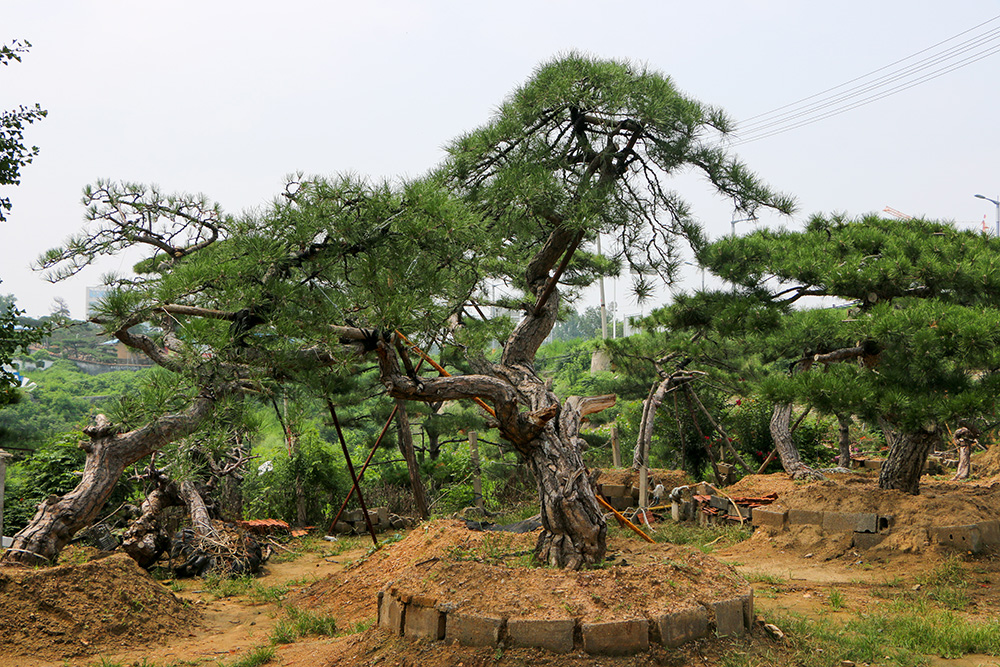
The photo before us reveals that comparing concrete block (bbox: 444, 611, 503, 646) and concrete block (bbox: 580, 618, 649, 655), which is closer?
concrete block (bbox: 580, 618, 649, 655)

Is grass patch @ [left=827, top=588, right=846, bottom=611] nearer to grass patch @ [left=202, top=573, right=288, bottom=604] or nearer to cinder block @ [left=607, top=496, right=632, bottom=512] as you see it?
grass patch @ [left=202, top=573, right=288, bottom=604]

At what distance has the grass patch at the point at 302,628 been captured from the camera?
590cm

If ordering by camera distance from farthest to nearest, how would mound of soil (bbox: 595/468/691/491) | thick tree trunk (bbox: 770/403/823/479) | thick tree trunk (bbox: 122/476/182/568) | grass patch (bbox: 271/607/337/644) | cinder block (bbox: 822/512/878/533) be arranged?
mound of soil (bbox: 595/468/691/491), thick tree trunk (bbox: 770/403/823/479), cinder block (bbox: 822/512/878/533), thick tree trunk (bbox: 122/476/182/568), grass patch (bbox: 271/607/337/644)

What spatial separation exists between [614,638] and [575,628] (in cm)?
23

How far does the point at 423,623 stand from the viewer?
4.84 meters

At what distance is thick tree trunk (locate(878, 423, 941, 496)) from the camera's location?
8953 millimetres

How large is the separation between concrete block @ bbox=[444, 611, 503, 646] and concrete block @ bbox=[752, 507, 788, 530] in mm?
6064

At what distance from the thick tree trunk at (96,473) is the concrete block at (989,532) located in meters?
7.79

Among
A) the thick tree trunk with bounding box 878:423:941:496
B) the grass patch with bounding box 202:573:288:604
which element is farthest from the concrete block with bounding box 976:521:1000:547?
the grass patch with bounding box 202:573:288:604

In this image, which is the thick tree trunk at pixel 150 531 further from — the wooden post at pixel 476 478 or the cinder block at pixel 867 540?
the cinder block at pixel 867 540

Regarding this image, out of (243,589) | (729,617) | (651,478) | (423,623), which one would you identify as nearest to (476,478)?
(651,478)

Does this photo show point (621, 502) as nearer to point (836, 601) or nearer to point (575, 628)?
point (836, 601)

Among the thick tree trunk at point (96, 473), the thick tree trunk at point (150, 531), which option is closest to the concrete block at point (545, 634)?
the thick tree trunk at point (96, 473)

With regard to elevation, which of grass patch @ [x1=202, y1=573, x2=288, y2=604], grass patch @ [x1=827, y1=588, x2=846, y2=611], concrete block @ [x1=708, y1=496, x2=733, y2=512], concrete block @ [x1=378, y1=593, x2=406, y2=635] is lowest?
grass patch @ [x1=202, y1=573, x2=288, y2=604]
